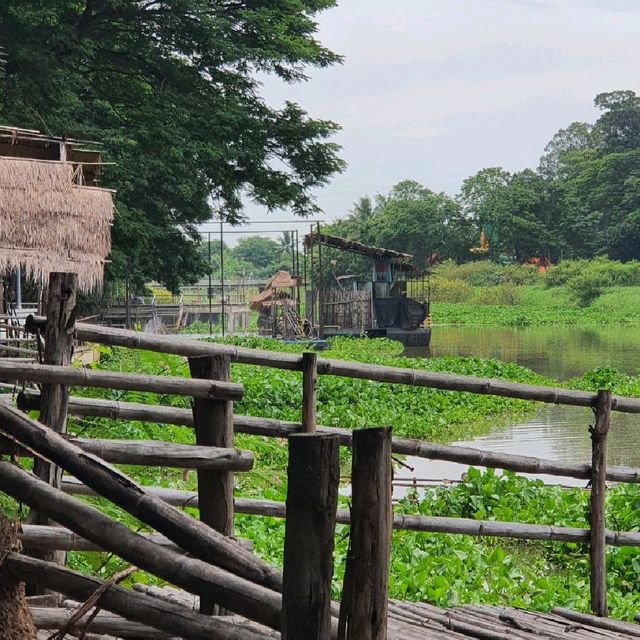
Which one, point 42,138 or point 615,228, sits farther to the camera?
point 615,228

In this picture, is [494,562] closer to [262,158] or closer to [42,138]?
[42,138]

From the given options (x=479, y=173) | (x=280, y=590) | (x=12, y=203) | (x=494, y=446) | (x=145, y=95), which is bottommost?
(x=494, y=446)

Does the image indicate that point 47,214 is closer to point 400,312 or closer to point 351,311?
point 351,311

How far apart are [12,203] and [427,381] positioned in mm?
8635

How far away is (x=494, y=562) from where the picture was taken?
6453mm

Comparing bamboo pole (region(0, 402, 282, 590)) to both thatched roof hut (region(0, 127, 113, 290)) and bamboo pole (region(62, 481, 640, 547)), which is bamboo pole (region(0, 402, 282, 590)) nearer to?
bamboo pole (region(62, 481, 640, 547))

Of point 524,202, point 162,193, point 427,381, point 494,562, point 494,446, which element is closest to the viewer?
point 427,381

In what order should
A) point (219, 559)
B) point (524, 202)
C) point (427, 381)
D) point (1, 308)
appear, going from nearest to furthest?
point (219, 559) < point (427, 381) < point (1, 308) < point (524, 202)

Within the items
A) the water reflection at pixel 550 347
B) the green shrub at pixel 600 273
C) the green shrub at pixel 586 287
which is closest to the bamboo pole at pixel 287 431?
the water reflection at pixel 550 347

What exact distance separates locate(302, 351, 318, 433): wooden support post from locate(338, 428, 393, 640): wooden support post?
6.07 feet

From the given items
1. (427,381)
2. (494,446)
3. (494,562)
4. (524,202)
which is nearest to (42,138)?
(494,446)

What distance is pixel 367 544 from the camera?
2.46 meters

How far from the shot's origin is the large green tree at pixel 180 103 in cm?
1781

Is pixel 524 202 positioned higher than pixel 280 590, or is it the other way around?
pixel 524 202
